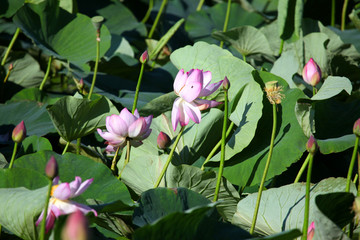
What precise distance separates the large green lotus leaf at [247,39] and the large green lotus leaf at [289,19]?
7cm

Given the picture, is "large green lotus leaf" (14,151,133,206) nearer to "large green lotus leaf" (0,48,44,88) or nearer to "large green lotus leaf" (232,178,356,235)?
"large green lotus leaf" (232,178,356,235)

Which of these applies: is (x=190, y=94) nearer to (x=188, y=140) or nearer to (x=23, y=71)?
(x=188, y=140)

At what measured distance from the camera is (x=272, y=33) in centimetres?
193

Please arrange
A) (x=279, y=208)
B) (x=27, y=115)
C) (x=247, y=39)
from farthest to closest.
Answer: (x=247, y=39) → (x=27, y=115) → (x=279, y=208)

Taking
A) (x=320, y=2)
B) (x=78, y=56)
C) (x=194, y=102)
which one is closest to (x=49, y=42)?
(x=78, y=56)

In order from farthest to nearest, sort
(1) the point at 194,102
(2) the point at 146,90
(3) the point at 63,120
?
(2) the point at 146,90 → (3) the point at 63,120 → (1) the point at 194,102

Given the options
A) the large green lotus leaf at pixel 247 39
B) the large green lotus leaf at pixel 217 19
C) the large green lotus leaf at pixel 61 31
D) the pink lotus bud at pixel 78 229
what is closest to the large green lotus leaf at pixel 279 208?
the pink lotus bud at pixel 78 229

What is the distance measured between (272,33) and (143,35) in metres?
0.60

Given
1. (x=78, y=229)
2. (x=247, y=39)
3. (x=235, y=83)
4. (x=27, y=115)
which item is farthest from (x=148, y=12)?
(x=78, y=229)

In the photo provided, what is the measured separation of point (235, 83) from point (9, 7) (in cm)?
93

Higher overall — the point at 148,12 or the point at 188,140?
the point at 188,140

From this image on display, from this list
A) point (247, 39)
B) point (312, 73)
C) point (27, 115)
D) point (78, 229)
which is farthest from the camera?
point (247, 39)

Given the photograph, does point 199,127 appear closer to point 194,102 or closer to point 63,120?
point 194,102

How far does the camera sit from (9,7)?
1750 millimetres
